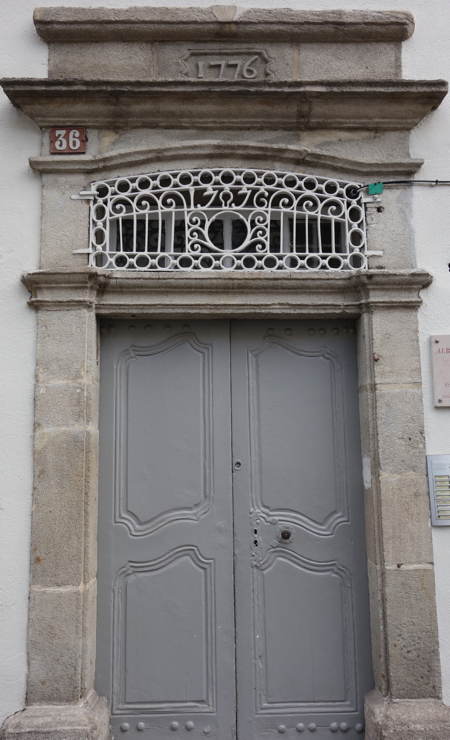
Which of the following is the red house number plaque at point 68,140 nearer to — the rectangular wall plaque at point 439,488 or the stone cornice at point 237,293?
the stone cornice at point 237,293

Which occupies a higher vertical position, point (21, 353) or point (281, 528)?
point (21, 353)

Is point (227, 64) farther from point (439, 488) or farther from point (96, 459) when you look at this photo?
point (439, 488)

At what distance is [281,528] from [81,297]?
5.05ft

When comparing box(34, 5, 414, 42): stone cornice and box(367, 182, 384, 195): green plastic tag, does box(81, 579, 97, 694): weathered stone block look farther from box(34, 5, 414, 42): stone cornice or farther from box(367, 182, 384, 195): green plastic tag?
box(34, 5, 414, 42): stone cornice

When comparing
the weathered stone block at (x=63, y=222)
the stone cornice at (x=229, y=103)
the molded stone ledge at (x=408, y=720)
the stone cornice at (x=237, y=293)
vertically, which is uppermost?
the stone cornice at (x=229, y=103)

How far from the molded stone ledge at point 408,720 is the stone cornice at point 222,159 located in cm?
260

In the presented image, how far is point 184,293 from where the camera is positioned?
3258mm

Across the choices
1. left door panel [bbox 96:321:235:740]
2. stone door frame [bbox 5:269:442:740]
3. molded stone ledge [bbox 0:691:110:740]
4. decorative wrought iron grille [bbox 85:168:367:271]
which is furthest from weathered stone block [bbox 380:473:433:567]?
molded stone ledge [bbox 0:691:110:740]

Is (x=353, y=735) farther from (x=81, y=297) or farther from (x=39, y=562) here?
(x=81, y=297)

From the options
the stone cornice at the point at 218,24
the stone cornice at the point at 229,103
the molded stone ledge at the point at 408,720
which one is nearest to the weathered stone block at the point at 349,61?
the stone cornice at the point at 218,24

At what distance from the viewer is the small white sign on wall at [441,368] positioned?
3199mm

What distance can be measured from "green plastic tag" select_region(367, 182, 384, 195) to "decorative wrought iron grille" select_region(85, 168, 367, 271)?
0.06 metres

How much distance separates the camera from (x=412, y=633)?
9.95ft

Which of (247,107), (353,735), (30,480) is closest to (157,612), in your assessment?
(30,480)
